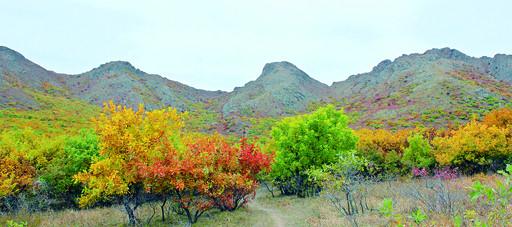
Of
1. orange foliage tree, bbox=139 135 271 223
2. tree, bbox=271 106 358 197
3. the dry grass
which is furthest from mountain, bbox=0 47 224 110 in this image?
orange foliage tree, bbox=139 135 271 223

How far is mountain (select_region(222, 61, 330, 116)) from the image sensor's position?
119m

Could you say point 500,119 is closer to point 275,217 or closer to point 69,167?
point 275,217

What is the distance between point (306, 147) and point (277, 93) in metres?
98.4

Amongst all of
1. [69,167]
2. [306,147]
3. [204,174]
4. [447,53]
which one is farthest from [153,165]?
[447,53]

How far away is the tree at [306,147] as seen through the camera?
3225 cm

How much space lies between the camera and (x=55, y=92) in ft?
386

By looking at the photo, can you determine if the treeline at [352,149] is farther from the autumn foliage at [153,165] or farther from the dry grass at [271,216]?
the autumn foliage at [153,165]

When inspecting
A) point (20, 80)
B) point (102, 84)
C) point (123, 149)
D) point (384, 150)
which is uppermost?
point (102, 84)

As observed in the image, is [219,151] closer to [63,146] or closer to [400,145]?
[63,146]

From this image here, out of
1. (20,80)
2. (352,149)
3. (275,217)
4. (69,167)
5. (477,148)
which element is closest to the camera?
(275,217)

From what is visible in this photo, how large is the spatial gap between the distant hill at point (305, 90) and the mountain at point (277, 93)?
34cm

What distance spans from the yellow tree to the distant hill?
66.2 meters

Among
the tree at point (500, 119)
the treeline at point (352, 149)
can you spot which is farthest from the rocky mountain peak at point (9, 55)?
the tree at point (500, 119)

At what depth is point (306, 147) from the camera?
32.2 m
